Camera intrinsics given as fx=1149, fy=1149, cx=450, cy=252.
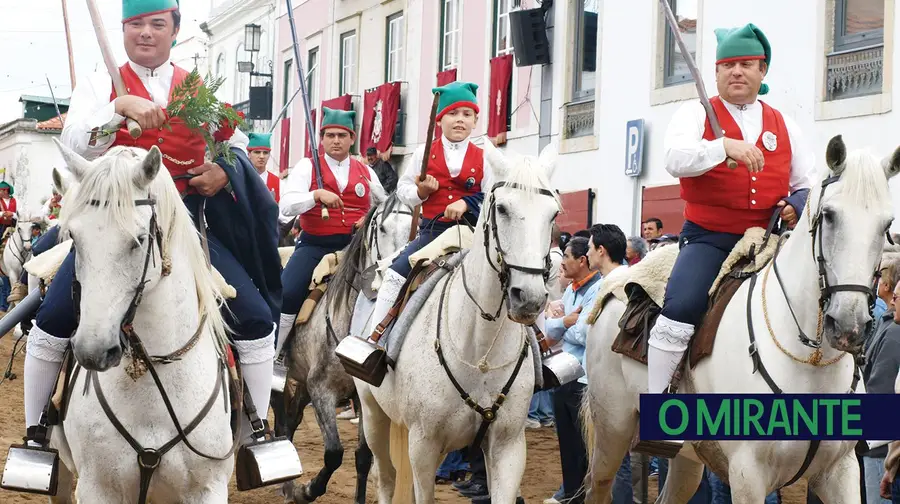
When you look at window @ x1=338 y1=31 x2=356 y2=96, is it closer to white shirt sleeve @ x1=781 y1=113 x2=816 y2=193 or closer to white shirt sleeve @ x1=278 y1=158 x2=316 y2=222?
white shirt sleeve @ x1=278 y1=158 x2=316 y2=222

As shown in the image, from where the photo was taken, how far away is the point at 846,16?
12406mm

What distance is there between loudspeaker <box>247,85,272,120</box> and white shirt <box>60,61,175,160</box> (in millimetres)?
24718

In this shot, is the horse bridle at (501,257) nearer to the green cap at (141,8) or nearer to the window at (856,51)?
the green cap at (141,8)

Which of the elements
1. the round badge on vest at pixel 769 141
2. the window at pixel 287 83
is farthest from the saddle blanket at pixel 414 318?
the window at pixel 287 83

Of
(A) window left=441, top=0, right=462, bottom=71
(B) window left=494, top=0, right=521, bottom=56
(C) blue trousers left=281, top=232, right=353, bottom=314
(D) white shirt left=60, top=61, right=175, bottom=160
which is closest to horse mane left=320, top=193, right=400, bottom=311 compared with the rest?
(C) blue trousers left=281, top=232, right=353, bottom=314

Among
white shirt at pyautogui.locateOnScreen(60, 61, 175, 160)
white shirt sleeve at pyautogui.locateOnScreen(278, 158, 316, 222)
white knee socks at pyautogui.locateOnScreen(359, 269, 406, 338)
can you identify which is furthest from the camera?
white shirt sleeve at pyautogui.locateOnScreen(278, 158, 316, 222)

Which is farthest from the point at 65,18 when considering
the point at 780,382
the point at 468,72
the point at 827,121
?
the point at 468,72

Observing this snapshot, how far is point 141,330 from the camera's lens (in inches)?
174

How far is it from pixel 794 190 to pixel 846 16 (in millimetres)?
7228

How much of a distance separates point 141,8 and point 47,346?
5.07 ft

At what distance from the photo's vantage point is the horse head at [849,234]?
4520 millimetres

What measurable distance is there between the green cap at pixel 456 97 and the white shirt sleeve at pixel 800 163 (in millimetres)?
2396

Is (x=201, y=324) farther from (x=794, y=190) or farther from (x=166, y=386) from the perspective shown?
(x=794, y=190)

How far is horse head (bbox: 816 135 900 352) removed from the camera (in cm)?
452
